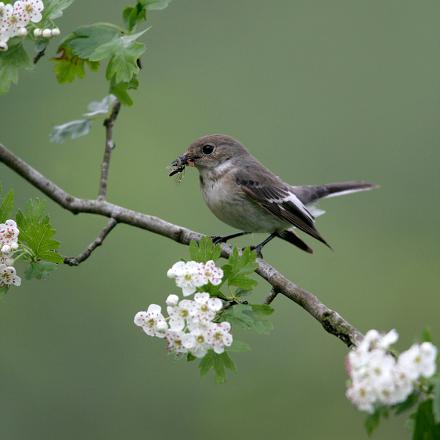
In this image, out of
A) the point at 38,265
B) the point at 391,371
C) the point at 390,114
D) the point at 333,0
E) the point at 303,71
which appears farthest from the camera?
the point at 333,0

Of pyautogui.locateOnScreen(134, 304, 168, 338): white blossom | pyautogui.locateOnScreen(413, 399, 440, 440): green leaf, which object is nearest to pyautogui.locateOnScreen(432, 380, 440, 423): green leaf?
pyautogui.locateOnScreen(413, 399, 440, 440): green leaf

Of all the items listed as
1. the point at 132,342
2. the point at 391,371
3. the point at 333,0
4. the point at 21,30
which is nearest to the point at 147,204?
the point at 132,342

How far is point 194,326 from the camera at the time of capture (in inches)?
99.7

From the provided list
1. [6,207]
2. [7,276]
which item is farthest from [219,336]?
[6,207]

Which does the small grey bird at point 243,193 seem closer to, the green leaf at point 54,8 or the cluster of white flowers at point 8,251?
the green leaf at point 54,8

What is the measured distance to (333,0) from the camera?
10.8 metres

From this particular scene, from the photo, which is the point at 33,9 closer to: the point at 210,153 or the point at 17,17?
the point at 17,17

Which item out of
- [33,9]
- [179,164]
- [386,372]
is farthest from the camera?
[179,164]

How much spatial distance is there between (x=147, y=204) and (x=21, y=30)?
16.5 ft

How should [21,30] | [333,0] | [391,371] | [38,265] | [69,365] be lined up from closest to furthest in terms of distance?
1. [391,371]
2. [38,265]
3. [21,30]
4. [69,365]
5. [333,0]

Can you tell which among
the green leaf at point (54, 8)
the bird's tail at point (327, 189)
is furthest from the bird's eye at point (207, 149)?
the green leaf at point (54, 8)

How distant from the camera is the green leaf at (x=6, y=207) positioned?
9.45 ft

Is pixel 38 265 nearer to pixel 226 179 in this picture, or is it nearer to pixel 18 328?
pixel 226 179

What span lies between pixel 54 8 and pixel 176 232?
3.60 ft
